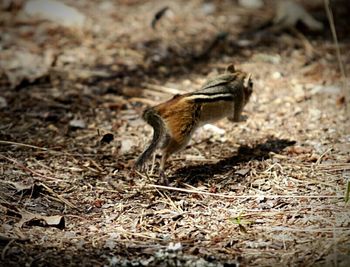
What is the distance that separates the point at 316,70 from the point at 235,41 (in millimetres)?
799

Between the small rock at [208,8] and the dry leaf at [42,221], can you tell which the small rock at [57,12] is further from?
the dry leaf at [42,221]

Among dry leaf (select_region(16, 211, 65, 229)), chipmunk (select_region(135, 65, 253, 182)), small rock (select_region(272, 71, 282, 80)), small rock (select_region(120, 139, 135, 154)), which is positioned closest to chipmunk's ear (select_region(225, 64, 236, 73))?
chipmunk (select_region(135, 65, 253, 182))

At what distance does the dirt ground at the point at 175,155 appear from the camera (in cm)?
268

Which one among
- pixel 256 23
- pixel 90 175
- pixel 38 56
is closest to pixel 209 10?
pixel 256 23

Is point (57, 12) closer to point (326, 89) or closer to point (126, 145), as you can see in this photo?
point (126, 145)

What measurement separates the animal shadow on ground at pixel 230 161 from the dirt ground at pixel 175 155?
0.01 meters

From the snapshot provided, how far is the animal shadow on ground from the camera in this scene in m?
3.32

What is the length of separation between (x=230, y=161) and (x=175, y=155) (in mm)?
326

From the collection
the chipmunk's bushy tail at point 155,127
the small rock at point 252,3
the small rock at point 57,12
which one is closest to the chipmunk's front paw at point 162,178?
the chipmunk's bushy tail at point 155,127

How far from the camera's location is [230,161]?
3.48 meters

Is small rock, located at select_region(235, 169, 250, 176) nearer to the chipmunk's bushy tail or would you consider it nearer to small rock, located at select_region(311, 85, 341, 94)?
the chipmunk's bushy tail

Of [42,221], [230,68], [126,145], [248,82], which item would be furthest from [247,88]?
[42,221]

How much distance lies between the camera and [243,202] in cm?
304

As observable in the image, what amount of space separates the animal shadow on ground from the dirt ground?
0.01m
